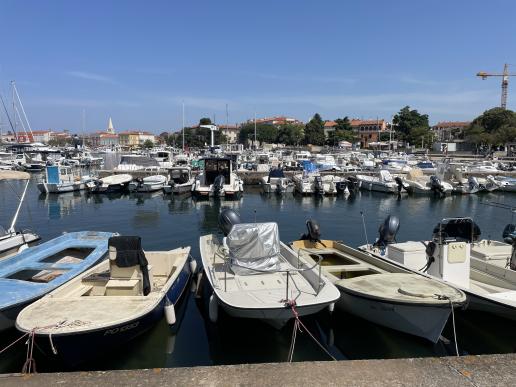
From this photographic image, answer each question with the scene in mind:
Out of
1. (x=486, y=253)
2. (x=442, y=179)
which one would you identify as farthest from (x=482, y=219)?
(x=486, y=253)

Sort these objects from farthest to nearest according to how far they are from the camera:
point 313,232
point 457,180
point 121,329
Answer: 1. point 457,180
2. point 313,232
3. point 121,329

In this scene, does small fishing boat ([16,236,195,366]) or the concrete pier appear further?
small fishing boat ([16,236,195,366])

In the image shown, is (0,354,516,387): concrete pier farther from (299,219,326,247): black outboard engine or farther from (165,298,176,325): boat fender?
(299,219,326,247): black outboard engine

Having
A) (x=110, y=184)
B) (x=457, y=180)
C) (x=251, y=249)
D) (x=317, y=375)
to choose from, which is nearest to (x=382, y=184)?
(x=457, y=180)

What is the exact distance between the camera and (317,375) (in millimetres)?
5066

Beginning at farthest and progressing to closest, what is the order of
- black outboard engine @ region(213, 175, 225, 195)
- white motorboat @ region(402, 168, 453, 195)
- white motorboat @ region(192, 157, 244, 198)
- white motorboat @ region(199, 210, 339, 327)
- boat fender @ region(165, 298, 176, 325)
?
white motorboat @ region(402, 168, 453, 195)
white motorboat @ region(192, 157, 244, 198)
black outboard engine @ region(213, 175, 225, 195)
boat fender @ region(165, 298, 176, 325)
white motorboat @ region(199, 210, 339, 327)

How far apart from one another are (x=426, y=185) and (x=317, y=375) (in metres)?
36.6

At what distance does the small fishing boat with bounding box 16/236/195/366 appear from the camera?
670cm

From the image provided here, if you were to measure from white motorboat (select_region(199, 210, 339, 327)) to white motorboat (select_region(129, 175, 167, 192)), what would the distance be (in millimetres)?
26377

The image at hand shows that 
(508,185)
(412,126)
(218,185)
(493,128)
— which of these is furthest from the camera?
(412,126)

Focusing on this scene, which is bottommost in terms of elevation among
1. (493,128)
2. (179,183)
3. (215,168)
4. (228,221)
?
(179,183)

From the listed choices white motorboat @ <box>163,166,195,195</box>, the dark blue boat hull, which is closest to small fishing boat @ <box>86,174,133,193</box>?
white motorboat @ <box>163,166,195,195</box>

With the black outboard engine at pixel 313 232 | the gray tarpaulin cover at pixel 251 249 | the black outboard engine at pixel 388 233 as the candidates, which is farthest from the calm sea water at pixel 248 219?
the black outboard engine at pixel 388 233

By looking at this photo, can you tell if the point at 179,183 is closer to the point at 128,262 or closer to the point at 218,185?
the point at 218,185
